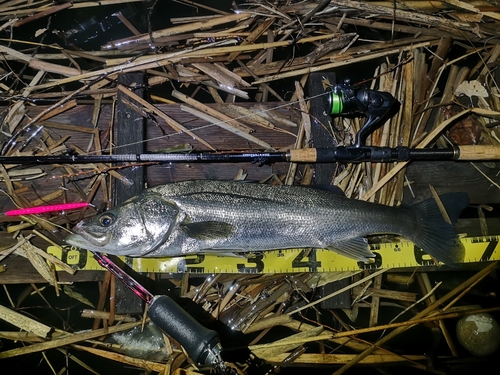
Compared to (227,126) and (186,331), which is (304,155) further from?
(186,331)

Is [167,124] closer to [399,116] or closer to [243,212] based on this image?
[243,212]

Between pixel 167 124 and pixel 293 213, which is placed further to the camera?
pixel 167 124

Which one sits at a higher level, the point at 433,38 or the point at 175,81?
the point at 433,38

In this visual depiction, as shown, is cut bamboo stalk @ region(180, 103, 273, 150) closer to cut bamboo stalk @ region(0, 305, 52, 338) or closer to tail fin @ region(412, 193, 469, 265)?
tail fin @ region(412, 193, 469, 265)

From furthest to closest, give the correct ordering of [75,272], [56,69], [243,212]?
[56,69] < [75,272] < [243,212]

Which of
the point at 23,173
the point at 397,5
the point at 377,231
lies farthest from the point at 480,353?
the point at 23,173

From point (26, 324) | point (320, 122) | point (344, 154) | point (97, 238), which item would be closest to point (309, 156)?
point (344, 154)

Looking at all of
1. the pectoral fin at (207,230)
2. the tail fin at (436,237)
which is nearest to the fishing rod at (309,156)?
the tail fin at (436,237)
